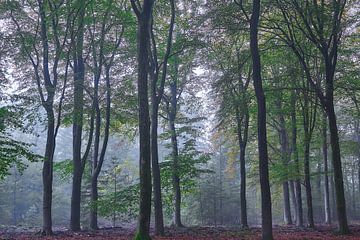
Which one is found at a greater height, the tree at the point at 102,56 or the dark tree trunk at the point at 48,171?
the tree at the point at 102,56

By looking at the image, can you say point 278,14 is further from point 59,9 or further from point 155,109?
point 59,9

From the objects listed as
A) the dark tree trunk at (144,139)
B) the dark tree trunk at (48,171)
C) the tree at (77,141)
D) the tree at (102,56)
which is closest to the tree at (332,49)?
the dark tree trunk at (144,139)

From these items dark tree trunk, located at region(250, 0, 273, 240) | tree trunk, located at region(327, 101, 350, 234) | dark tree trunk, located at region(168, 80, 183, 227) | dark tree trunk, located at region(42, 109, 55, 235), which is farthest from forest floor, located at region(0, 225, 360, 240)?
dark tree trunk, located at region(168, 80, 183, 227)

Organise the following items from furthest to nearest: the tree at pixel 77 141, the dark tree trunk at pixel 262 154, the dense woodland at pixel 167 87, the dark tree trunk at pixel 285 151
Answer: the dark tree trunk at pixel 285 151, the tree at pixel 77 141, the dense woodland at pixel 167 87, the dark tree trunk at pixel 262 154

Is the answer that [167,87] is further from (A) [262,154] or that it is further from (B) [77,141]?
(A) [262,154]

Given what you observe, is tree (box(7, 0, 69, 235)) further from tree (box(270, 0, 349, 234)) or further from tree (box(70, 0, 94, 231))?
tree (box(270, 0, 349, 234))

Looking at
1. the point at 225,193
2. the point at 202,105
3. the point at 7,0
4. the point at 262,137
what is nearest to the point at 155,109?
the point at 262,137

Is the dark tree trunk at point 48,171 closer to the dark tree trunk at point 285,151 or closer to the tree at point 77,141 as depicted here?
the tree at point 77,141

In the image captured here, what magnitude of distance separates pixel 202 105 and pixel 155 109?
37.9ft

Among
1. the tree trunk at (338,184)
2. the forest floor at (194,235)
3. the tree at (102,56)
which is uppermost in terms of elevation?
the tree at (102,56)

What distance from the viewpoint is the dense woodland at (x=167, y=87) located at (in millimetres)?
14523

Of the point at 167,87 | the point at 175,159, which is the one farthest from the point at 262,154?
the point at 167,87

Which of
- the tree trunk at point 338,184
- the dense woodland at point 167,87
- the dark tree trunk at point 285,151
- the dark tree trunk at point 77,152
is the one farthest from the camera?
the dark tree trunk at point 285,151

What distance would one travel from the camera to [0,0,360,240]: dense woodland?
47.6 feet
